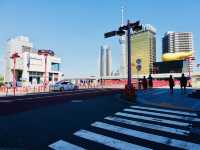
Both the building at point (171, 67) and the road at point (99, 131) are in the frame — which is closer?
the road at point (99, 131)

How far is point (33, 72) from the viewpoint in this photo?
101 metres

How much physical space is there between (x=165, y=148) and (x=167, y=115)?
5.30m

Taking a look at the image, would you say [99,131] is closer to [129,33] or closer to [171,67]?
[129,33]

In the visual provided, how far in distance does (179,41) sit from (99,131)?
170 metres

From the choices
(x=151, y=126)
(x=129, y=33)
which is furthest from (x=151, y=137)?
(x=129, y=33)

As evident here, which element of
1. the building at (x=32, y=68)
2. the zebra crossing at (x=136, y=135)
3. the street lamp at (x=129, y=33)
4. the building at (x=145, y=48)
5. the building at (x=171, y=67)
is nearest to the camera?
the zebra crossing at (x=136, y=135)

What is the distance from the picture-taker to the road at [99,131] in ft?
22.8

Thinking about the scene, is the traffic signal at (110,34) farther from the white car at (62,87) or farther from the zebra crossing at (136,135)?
the white car at (62,87)

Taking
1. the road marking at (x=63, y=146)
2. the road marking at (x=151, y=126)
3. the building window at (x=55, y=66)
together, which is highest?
the building window at (x=55, y=66)

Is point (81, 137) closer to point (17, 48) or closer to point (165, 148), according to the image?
point (165, 148)

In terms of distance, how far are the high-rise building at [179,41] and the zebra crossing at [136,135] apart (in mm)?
163026

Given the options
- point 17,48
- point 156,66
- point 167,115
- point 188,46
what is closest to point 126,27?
point 167,115

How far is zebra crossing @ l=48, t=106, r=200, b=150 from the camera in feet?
22.4

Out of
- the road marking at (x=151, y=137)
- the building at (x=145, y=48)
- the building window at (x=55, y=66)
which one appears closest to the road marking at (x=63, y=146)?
the road marking at (x=151, y=137)
